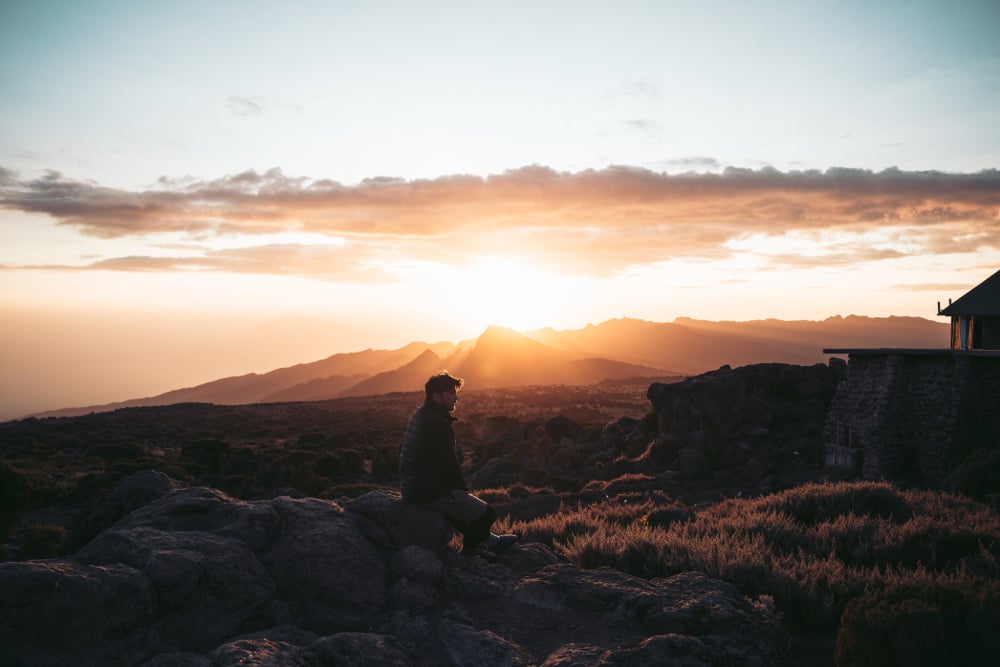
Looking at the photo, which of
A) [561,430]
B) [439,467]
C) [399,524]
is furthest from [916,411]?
[399,524]

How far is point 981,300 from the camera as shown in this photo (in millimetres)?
22391

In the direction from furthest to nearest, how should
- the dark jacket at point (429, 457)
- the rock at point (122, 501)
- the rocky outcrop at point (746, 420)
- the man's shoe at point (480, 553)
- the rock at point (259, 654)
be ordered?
the rocky outcrop at point (746, 420) → the rock at point (122, 501) → the man's shoe at point (480, 553) → the dark jacket at point (429, 457) → the rock at point (259, 654)

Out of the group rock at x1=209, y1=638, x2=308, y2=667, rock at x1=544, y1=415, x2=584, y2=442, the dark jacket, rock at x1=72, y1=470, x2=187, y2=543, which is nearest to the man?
the dark jacket

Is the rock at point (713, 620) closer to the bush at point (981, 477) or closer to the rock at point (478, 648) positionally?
the rock at point (478, 648)

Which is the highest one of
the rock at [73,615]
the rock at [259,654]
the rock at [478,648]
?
the rock at [73,615]

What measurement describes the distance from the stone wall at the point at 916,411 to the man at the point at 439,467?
15.1m

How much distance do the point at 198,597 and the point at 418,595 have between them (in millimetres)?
2091

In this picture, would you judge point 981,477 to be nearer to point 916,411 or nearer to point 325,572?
point 916,411

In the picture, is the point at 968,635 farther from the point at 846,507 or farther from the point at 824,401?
the point at 824,401

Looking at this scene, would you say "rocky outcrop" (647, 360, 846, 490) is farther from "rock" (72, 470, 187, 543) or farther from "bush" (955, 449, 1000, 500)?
"rock" (72, 470, 187, 543)

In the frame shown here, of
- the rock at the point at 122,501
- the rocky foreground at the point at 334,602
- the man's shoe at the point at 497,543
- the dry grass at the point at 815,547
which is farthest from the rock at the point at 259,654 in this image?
the dry grass at the point at 815,547

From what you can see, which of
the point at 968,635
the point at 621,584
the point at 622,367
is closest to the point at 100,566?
the point at 621,584

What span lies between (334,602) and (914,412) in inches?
714

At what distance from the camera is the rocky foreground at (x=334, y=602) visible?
4785mm
